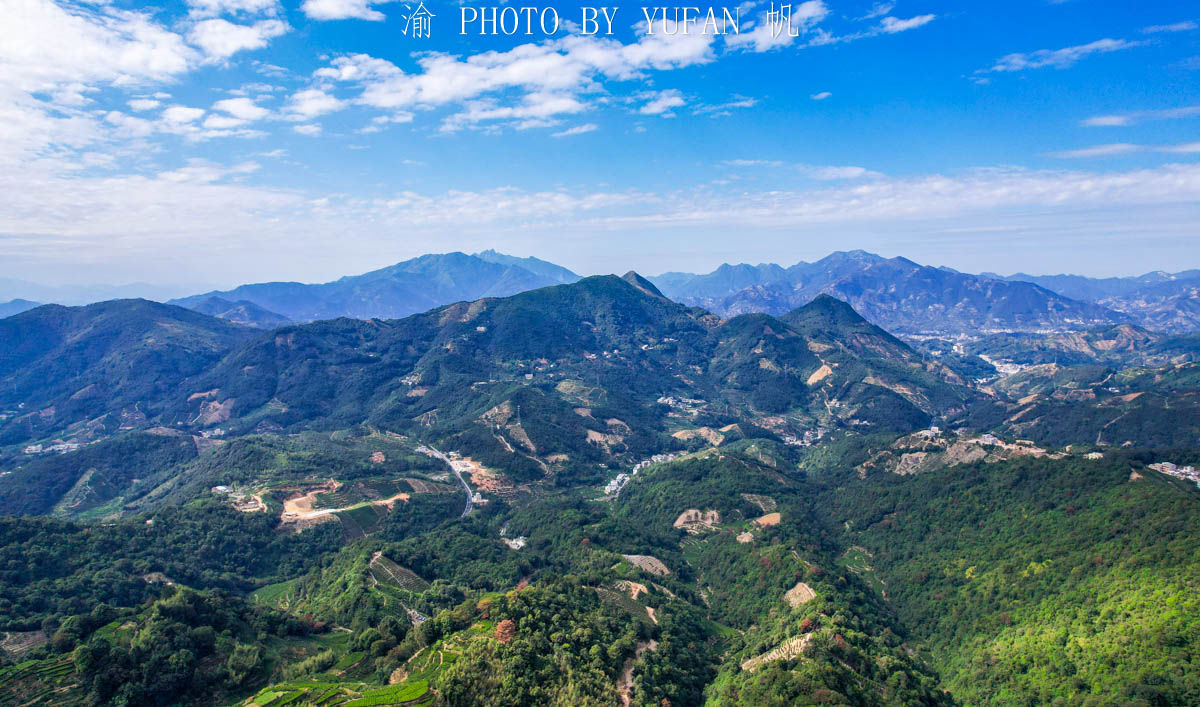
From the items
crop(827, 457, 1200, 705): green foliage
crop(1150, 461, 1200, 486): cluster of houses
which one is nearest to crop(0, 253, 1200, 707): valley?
crop(827, 457, 1200, 705): green foliage

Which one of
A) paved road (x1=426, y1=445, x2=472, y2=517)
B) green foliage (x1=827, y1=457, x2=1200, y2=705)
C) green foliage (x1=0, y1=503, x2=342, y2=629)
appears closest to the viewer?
green foliage (x1=827, y1=457, x2=1200, y2=705)

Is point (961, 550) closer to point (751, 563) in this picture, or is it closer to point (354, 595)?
point (751, 563)

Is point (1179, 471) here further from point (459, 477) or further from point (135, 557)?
point (135, 557)

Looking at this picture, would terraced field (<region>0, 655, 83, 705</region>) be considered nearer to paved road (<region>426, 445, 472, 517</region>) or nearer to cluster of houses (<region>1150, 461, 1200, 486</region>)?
paved road (<region>426, 445, 472, 517</region>)

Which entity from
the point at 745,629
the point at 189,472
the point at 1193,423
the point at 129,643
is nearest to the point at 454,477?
the point at 189,472

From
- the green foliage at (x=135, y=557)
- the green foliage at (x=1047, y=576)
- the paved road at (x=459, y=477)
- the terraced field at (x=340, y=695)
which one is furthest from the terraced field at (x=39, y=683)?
the paved road at (x=459, y=477)

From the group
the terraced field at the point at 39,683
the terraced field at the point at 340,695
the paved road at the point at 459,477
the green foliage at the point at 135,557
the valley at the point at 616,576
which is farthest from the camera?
the paved road at the point at 459,477

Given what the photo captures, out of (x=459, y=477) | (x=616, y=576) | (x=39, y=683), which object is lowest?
(x=459, y=477)

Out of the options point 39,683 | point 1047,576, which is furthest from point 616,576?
point 39,683

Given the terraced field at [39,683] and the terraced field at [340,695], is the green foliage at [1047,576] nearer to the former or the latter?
the terraced field at [340,695]

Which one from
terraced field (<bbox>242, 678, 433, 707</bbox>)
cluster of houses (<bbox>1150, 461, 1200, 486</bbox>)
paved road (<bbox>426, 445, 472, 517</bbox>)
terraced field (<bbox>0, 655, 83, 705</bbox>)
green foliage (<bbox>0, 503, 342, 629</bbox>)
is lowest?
paved road (<bbox>426, 445, 472, 517</bbox>)

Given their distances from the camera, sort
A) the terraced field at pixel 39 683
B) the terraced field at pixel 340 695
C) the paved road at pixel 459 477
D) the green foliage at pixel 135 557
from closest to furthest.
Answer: the terraced field at pixel 39 683, the terraced field at pixel 340 695, the green foliage at pixel 135 557, the paved road at pixel 459 477
